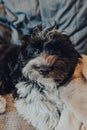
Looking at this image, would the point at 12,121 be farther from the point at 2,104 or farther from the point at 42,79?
the point at 42,79

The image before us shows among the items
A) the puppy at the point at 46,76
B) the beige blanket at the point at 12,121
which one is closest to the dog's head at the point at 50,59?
the puppy at the point at 46,76

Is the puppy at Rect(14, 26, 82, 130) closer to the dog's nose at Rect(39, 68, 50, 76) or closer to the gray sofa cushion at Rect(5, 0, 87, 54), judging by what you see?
the dog's nose at Rect(39, 68, 50, 76)

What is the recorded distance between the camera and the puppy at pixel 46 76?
134 cm

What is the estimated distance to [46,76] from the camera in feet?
4.41

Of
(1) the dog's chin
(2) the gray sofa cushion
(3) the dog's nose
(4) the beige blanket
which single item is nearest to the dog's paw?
(4) the beige blanket

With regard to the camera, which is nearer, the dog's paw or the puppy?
the puppy

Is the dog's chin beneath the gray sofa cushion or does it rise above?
beneath

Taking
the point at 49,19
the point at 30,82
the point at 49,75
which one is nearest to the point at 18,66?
the point at 30,82

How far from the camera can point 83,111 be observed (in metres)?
1.31

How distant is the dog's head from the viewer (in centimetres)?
133

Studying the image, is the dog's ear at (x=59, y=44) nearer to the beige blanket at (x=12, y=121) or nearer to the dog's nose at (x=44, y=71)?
the dog's nose at (x=44, y=71)

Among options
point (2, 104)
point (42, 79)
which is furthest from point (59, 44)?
point (2, 104)

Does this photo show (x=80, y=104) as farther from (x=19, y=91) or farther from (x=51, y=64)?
(x=19, y=91)

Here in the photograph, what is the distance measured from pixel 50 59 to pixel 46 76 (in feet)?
0.28
